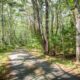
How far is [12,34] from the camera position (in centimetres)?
6084

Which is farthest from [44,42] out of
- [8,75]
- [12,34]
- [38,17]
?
[12,34]

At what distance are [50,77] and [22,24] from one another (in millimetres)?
58172

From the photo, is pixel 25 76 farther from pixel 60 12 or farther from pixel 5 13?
pixel 5 13

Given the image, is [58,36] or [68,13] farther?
[68,13]

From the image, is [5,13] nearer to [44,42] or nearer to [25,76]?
[44,42]

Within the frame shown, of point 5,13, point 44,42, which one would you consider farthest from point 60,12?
point 5,13

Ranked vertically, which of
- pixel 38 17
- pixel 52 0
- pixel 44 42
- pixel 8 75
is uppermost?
pixel 52 0

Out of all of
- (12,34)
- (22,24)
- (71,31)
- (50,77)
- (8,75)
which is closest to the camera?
(50,77)

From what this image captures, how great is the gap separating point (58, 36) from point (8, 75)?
9.79m

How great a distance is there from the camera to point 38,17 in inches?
988

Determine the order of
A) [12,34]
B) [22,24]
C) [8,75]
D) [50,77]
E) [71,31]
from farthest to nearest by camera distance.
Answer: [22,24] → [12,34] → [71,31] → [8,75] → [50,77]

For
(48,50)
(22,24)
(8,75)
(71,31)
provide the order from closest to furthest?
(8,75), (71,31), (48,50), (22,24)

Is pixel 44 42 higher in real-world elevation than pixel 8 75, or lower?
higher

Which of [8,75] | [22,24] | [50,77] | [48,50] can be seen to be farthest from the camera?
[22,24]
